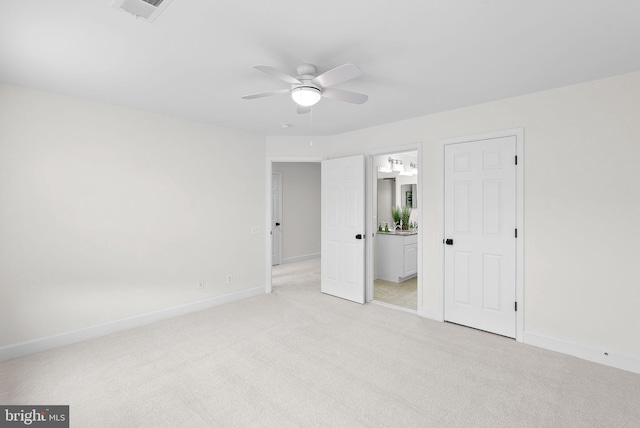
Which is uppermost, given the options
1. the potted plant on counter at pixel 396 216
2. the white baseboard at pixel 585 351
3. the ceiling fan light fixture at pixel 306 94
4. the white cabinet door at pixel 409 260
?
the ceiling fan light fixture at pixel 306 94

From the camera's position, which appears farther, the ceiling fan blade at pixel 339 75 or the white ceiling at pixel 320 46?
the ceiling fan blade at pixel 339 75

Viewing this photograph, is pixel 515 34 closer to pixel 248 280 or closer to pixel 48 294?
pixel 248 280

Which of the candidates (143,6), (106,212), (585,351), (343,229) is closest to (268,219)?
(343,229)

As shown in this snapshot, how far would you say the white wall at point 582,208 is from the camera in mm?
2561

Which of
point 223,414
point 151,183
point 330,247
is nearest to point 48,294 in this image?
point 151,183

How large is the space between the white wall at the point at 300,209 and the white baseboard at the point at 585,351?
5233 mm

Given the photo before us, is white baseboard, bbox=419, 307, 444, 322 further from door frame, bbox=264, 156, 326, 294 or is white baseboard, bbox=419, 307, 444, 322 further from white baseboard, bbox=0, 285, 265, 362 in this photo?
white baseboard, bbox=0, 285, 265, 362

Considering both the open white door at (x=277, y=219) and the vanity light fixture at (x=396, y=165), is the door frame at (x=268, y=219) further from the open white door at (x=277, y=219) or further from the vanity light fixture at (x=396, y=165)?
the open white door at (x=277, y=219)

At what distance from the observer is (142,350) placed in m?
2.90

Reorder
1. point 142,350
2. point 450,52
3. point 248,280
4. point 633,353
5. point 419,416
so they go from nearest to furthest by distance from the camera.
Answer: point 419,416, point 450,52, point 633,353, point 142,350, point 248,280

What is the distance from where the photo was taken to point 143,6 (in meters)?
1.67

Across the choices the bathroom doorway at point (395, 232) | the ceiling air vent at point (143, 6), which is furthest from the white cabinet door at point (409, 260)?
the ceiling air vent at point (143, 6)

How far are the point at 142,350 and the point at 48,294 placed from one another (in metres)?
1.06

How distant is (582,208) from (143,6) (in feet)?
11.8
